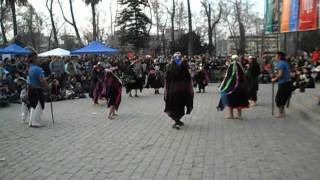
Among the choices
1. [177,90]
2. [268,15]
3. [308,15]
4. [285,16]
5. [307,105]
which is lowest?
[307,105]

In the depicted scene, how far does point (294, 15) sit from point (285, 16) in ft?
3.05

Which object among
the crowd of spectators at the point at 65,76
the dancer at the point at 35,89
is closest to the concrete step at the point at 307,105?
the crowd of spectators at the point at 65,76

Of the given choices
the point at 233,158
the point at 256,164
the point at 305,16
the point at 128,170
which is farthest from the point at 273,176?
the point at 305,16

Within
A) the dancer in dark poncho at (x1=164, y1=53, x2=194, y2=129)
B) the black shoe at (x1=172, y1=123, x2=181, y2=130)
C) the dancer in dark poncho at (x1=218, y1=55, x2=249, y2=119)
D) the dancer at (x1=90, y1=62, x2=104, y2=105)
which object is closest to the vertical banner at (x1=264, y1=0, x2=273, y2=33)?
the dancer in dark poncho at (x1=218, y1=55, x2=249, y2=119)

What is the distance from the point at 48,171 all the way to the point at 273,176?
327 cm

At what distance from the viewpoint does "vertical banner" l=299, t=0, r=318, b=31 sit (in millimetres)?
15539

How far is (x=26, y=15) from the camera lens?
7262 cm

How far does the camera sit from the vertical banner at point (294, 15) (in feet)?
56.0

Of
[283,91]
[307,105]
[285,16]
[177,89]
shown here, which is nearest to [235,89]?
[283,91]

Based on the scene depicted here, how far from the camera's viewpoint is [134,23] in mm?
64062

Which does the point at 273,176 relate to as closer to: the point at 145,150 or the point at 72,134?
the point at 145,150

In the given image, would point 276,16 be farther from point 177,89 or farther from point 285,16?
point 177,89

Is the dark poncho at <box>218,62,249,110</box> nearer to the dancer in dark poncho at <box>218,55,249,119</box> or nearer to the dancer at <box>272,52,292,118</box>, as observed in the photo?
the dancer in dark poncho at <box>218,55,249,119</box>

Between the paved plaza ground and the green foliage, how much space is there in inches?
1925
